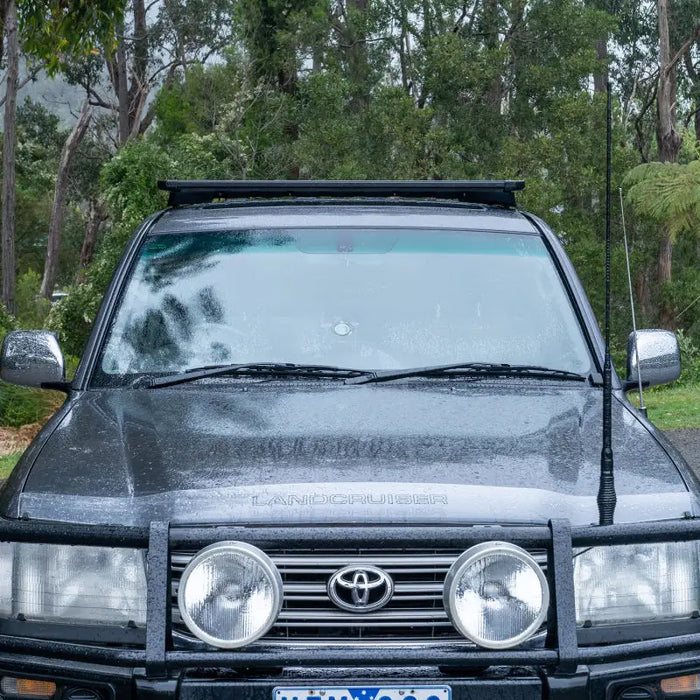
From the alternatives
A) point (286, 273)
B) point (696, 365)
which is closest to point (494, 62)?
point (696, 365)

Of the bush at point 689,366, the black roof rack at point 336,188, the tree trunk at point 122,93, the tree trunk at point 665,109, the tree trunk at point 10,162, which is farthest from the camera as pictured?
the tree trunk at point 122,93

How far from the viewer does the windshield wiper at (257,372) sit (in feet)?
11.2

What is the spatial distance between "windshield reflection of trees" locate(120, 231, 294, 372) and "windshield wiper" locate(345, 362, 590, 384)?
46cm

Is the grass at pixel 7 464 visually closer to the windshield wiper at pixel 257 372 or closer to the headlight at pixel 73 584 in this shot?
the windshield wiper at pixel 257 372

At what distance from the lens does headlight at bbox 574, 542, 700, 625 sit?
2.58 m

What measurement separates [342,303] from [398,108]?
28771mm

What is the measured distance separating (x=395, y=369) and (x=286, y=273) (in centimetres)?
57

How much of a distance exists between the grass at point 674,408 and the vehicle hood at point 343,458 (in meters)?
8.05

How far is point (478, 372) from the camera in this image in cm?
344

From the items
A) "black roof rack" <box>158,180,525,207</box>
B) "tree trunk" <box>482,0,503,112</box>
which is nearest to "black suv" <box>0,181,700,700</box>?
"black roof rack" <box>158,180,525,207</box>

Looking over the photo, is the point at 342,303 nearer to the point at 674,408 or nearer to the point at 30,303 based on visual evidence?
the point at 674,408

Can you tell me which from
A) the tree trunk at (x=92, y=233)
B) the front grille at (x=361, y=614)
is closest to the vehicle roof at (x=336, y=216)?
the front grille at (x=361, y=614)

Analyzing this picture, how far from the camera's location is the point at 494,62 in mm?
32969

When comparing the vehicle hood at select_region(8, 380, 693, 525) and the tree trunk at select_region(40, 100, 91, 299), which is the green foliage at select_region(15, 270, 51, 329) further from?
the vehicle hood at select_region(8, 380, 693, 525)
